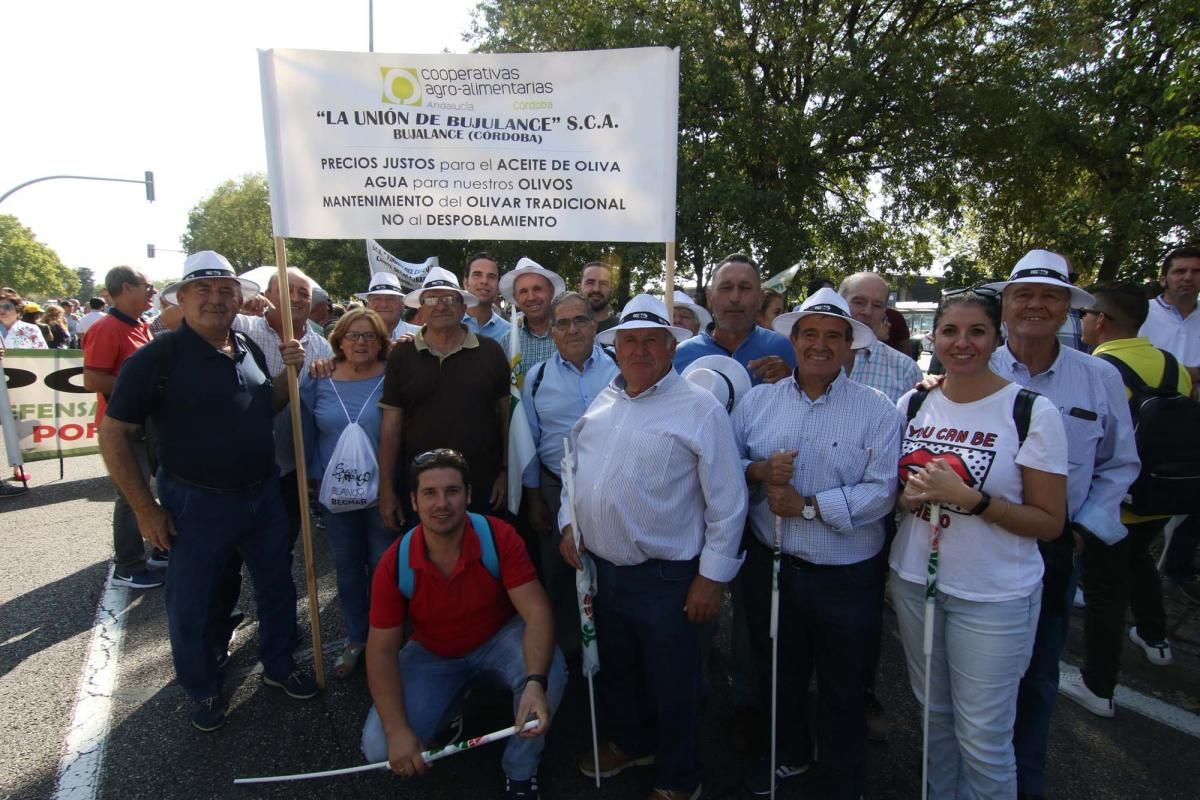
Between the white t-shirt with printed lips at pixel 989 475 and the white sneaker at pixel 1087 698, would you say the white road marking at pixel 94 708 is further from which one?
the white sneaker at pixel 1087 698

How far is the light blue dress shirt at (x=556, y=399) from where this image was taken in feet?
11.3

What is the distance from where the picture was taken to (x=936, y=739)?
2.58m

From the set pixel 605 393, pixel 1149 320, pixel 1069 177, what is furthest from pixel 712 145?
pixel 605 393

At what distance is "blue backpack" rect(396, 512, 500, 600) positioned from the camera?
2.86 m

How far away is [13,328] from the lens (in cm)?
1009

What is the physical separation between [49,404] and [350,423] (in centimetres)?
658

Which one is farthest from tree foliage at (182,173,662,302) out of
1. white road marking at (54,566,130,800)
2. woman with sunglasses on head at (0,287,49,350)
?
white road marking at (54,566,130,800)

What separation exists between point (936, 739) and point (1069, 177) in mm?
12886

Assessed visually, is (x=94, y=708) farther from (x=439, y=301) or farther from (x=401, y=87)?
(x=401, y=87)

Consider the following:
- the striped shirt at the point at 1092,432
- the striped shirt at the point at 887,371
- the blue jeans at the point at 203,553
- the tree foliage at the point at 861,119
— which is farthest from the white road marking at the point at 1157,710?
the tree foliage at the point at 861,119

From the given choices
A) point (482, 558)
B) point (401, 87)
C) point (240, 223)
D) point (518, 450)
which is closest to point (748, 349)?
point (518, 450)

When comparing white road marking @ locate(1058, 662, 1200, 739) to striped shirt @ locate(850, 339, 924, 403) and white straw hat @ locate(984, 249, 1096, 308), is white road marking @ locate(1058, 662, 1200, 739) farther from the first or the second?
white straw hat @ locate(984, 249, 1096, 308)

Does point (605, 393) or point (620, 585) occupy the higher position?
point (605, 393)

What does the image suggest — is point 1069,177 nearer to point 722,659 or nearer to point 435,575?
point 722,659
